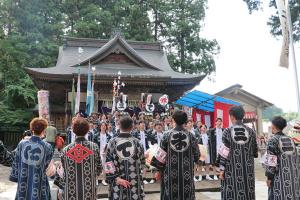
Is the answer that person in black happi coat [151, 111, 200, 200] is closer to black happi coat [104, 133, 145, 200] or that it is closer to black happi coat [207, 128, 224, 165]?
black happi coat [104, 133, 145, 200]

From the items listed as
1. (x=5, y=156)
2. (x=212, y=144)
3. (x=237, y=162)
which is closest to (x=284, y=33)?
(x=237, y=162)

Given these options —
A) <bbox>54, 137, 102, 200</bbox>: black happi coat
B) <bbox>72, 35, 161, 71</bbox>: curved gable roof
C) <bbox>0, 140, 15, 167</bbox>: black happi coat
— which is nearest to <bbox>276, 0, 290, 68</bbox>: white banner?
<bbox>54, 137, 102, 200</bbox>: black happi coat

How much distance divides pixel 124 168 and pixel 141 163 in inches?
10.5

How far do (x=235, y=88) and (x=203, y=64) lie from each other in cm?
473

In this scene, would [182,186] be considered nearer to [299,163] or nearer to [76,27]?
[299,163]

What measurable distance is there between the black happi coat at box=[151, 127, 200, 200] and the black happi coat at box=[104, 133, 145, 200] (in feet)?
1.61

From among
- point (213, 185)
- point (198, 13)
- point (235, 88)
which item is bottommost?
point (213, 185)

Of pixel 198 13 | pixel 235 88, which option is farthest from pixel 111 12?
pixel 235 88

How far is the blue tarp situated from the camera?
15.0 m

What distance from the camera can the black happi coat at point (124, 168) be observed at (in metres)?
4.38

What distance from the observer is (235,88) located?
23484mm

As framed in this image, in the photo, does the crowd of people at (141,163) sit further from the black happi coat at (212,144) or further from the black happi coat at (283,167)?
the black happi coat at (212,144)

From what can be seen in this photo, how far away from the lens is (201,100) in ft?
52.4

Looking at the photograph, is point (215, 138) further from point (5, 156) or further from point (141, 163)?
point (5, 156)
